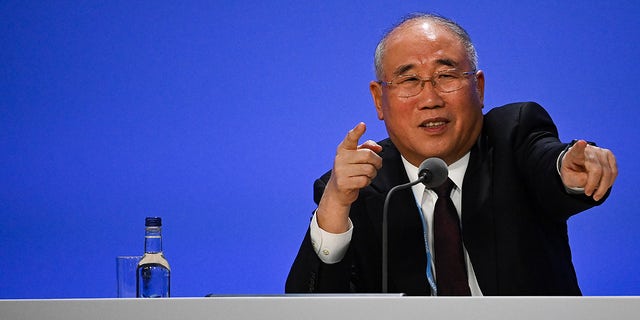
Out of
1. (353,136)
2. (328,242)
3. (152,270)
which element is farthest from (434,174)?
(152,270)

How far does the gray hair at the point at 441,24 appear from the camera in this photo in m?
2.07

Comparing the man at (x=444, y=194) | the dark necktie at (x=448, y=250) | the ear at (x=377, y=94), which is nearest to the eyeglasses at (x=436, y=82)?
the man at (x=444, y=194)

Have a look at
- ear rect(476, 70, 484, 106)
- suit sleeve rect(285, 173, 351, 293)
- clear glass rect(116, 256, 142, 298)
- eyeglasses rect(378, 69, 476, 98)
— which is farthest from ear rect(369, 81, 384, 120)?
clear glass rect(116, 256, 142, 298)

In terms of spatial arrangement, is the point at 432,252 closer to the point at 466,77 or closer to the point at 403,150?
the point at 403,150

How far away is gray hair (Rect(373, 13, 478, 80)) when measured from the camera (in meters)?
2.07

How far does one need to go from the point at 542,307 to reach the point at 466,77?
1.12 metres

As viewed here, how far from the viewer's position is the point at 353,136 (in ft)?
5.65

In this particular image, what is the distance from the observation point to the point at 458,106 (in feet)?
6.50

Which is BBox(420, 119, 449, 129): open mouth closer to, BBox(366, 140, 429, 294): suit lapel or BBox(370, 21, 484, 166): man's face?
BBox(370, 21, 484, 166): man's face

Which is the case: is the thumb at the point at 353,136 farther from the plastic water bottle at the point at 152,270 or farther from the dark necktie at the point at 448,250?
the plastic water bottle at the point at 152,270

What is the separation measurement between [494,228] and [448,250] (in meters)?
0.12

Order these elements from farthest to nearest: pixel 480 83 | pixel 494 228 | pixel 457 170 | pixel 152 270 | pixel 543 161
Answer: pixel 480 83
pixel 457 170
pixel 494 228
pixel 543 161
pixel 152 270

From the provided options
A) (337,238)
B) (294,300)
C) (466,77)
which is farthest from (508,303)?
(466,77)

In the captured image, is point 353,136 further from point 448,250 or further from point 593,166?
point 593,166
